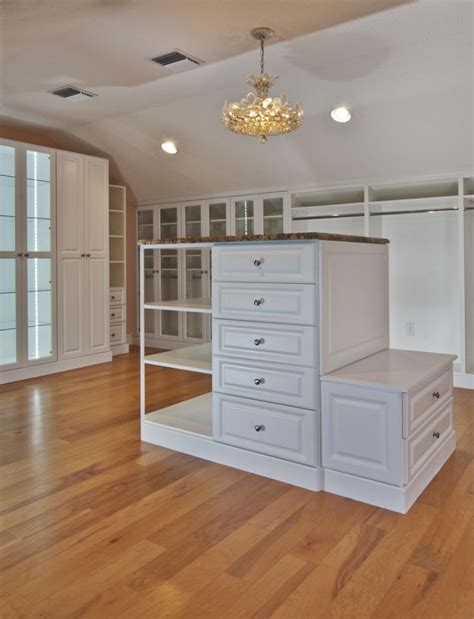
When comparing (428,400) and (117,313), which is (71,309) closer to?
(117,313)

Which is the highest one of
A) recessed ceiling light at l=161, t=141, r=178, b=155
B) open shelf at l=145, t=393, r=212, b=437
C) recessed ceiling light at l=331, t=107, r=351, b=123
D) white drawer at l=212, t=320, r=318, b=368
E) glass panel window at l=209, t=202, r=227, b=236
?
recessed ceiling light at l=161, t=141, r=178, b=155

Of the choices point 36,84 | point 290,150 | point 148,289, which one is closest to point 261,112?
point 290,150

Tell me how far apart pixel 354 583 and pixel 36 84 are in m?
3.99

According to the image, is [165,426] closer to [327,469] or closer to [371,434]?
[327,469]

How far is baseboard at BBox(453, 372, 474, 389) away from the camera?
13.7 feet

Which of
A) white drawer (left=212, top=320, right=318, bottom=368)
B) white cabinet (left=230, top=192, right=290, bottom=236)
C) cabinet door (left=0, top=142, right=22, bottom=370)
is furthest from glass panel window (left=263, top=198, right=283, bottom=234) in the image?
white drawer (left=212, top=320, right=318, bottom=368)

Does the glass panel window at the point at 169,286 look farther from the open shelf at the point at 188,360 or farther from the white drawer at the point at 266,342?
the white drawer at the point at 266,342

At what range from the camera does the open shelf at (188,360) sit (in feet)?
9.00

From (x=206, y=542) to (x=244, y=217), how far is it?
4.10 metres

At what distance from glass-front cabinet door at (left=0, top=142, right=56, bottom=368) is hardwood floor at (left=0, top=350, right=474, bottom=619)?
6.40 ft

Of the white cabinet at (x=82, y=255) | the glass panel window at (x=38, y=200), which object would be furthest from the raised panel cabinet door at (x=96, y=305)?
the glass panel window at (x=38, y=200)

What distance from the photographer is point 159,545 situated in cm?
186

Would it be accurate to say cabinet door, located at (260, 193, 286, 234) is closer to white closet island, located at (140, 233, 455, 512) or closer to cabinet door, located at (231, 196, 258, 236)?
cabinet door, located at (231, 196, 258, 236)

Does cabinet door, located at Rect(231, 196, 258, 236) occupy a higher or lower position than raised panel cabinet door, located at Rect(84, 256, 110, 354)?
higher
